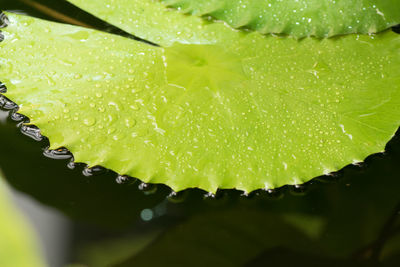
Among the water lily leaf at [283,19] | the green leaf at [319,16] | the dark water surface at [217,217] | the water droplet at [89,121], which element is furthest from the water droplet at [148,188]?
the green leaf at [319,16]

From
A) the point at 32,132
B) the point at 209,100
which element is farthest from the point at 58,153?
the point at 209,100

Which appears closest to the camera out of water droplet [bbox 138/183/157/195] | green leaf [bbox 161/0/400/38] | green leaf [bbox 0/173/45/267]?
green leaf [bbox 0/173/45/267]

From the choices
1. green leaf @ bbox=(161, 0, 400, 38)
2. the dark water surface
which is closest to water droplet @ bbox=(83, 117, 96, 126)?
the dark water surface

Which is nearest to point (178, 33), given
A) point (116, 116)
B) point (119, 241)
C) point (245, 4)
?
point (245, 4)

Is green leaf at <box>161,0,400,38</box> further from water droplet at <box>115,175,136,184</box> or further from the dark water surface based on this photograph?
water droplet at <box>115,175,136,184</box>

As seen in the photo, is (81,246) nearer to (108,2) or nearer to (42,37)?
(42,37)

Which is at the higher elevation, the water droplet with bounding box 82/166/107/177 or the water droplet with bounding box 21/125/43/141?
the water droplet with bounding box 21/125/43/141

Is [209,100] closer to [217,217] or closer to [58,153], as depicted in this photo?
[217,217]
